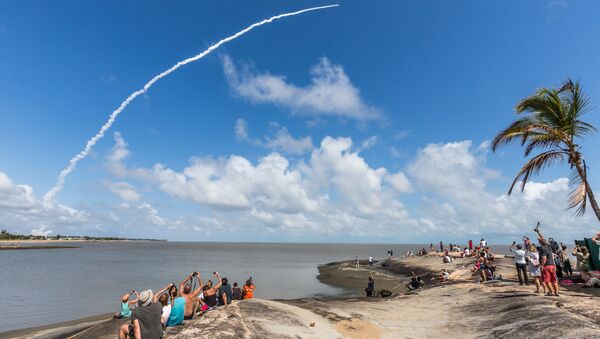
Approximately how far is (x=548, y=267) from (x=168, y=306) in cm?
1575

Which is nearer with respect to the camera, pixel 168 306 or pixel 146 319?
pixel 146 319

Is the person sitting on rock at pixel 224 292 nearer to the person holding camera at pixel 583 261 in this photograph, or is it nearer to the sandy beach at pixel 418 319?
the sandy beach at pixel 418 319

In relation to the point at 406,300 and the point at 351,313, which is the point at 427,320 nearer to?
the point at 351,313

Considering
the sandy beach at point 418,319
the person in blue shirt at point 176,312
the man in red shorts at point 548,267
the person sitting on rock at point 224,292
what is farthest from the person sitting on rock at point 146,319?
the man in red shorts at point 548,267

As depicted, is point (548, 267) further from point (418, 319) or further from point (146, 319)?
point (146, 319)

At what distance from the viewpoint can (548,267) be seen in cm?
1472

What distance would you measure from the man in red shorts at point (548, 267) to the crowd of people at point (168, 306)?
13.6 metres

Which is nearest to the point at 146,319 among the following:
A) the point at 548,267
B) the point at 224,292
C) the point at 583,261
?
the point at 224,292

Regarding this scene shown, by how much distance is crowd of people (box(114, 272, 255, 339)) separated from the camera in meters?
7.28

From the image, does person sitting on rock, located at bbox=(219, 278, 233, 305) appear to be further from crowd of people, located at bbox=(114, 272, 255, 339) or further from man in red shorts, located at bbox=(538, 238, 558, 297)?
man in red shorts, located at bbox=(538, 238, 558, 297)

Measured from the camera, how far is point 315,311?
1564 centimetres

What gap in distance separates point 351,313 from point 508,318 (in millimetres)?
6269

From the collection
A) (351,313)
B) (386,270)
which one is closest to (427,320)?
(351,313)

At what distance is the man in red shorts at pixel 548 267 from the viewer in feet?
47.7
